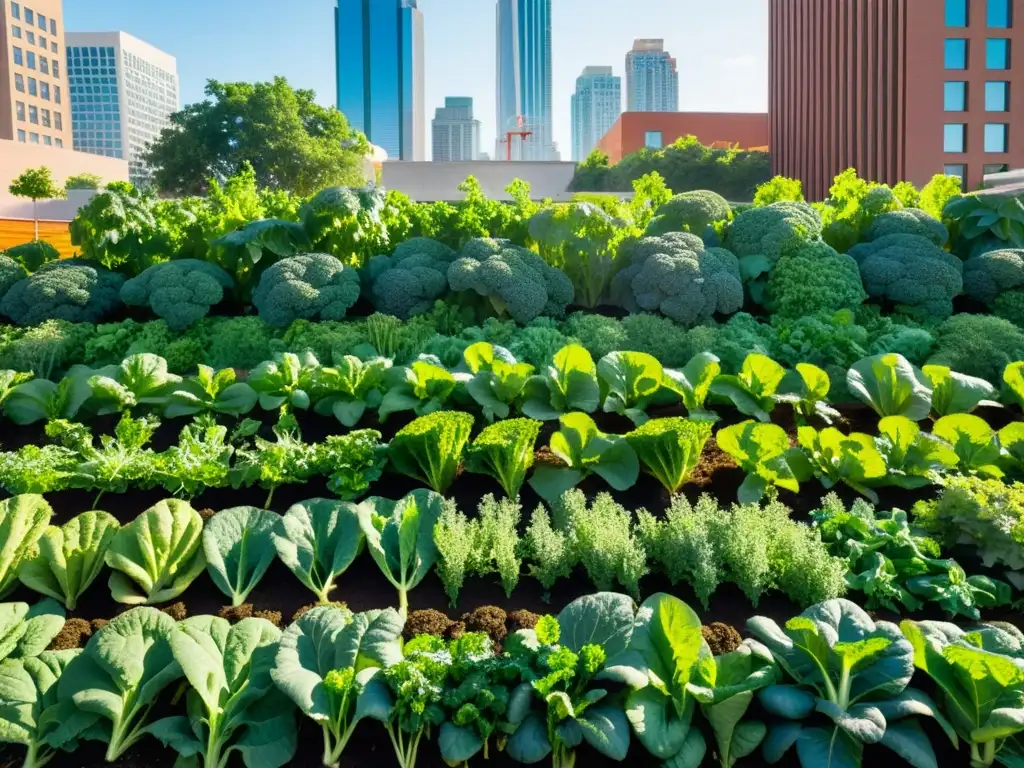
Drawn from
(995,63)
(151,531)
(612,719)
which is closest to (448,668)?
(612,719)

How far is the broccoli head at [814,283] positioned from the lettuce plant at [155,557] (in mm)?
4368

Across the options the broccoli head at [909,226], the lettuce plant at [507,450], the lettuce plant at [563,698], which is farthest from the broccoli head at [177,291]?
the broccoli head at [909,226]

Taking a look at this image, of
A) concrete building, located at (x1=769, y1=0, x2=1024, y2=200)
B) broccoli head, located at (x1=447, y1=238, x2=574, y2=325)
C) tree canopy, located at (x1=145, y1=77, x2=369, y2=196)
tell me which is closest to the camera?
broccoli head, located at (x1=447, y1=238, x2=574, y2=325)

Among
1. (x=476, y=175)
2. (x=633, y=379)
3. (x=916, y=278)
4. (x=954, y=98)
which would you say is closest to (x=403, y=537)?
(x=633, y=379)

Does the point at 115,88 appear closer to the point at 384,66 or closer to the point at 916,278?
the point at 384,66

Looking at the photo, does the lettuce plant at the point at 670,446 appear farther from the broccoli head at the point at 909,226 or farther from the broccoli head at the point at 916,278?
the broccoli head at the point at 909,226

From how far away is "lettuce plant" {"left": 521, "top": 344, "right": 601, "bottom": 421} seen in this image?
408 cm

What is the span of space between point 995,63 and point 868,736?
3688cm

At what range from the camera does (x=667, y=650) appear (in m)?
2.26

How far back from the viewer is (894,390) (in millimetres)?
4156

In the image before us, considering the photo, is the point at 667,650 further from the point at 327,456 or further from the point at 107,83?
the point at 107,83

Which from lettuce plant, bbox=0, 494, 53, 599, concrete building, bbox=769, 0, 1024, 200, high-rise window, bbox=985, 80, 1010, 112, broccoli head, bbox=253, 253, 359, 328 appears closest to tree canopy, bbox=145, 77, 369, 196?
concrete building, bbox=769, 0, 1024, 200

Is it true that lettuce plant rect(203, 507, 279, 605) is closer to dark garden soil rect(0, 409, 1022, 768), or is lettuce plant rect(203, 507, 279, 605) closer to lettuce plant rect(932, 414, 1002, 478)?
dark garden soil rect(0, 409, 1022, 768)

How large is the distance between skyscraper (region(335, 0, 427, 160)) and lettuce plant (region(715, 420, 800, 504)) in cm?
15850
